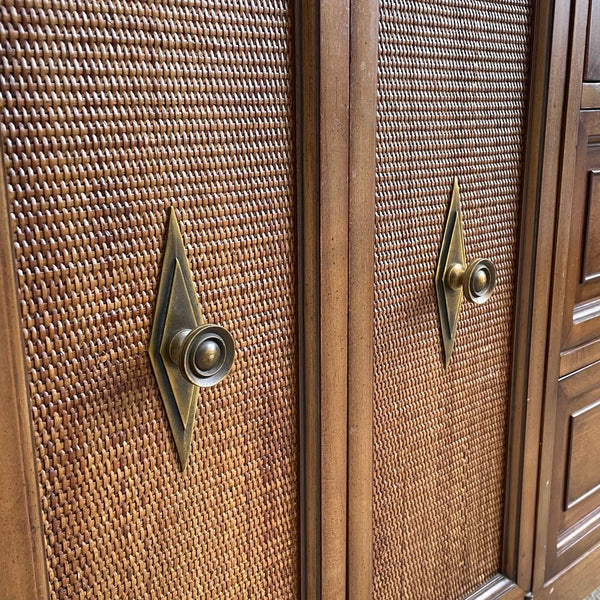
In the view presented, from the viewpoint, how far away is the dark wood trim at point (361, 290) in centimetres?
62

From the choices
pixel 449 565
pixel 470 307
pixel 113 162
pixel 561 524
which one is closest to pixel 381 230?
pixel 470 307

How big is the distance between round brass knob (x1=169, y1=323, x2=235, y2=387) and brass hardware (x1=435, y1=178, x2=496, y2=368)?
0.29 meters

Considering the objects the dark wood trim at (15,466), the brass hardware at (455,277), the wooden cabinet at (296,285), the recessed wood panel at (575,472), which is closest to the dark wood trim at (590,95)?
the wooden cabinet at (296,285)

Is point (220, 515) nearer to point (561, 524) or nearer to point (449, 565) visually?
point (449, 565)

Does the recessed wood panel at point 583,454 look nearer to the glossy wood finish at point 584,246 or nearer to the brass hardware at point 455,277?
the glossy wood finish at point 584,246

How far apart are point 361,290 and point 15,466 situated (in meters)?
0.34

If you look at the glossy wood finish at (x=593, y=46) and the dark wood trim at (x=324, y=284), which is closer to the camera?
the dark wood trim at (x=324, y=284)

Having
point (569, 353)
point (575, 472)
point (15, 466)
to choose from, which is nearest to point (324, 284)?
point (15, 466)

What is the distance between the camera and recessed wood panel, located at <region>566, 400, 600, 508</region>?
3.22 ft

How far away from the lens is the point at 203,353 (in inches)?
20.6

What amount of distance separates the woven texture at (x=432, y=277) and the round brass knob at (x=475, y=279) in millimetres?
27

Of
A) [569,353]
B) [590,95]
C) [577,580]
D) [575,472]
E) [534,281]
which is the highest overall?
[590,95]

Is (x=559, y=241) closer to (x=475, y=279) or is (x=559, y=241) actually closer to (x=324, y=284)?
(x=475, y=279)

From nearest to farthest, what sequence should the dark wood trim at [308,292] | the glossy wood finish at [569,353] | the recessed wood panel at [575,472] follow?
the dark wood trim at [308,292]
the glossy wood finish at [569,353]
the recessed wood panel at [575,472]
